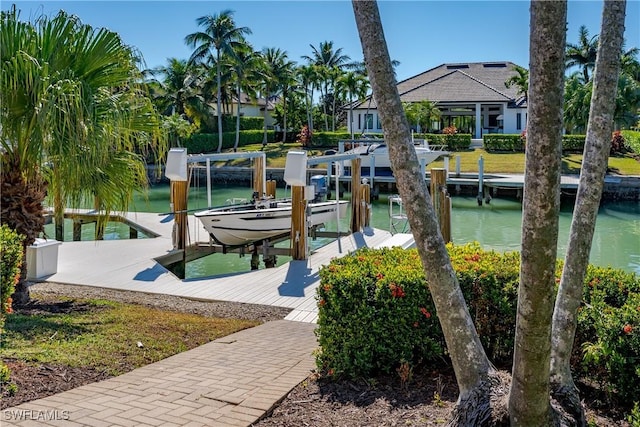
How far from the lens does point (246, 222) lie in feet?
42.4

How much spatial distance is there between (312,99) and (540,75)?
50.9 m

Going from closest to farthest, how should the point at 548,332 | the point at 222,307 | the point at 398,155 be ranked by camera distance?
the point at 548,332, the point at 398,155, the point at 222,307

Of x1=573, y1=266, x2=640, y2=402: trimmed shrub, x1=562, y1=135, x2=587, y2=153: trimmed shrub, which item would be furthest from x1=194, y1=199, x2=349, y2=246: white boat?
x1=562, y1=135, x2=587, y2=153: trimmed shrub

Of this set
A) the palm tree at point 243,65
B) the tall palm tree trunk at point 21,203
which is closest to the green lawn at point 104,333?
the tall palm tree trunk at point 21,203

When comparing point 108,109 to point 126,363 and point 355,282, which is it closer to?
point 126,363

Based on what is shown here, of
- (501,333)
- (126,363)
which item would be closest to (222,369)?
(126,363)

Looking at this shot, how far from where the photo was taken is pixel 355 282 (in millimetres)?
4566

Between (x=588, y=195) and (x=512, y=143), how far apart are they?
1373 inches

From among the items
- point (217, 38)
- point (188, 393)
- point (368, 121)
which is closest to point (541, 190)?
point (188, 393)

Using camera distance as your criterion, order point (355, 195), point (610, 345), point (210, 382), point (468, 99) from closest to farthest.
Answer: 1. point (610, 345)
2. point (210, 382)
3. point (355, 195)
4. point (468, 99)

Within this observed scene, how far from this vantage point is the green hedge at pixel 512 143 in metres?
34.5

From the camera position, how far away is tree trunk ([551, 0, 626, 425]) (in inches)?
121

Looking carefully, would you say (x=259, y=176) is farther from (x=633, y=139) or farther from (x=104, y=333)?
(x=633, y=139)

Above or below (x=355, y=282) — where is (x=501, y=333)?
below
